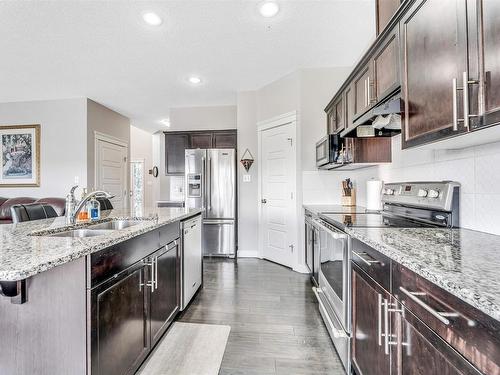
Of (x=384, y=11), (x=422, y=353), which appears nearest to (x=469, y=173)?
(x=422, y=353)

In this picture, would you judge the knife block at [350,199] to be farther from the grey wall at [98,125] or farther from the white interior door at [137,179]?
the white interior door at [137,179]

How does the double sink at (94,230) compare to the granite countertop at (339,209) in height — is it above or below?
below

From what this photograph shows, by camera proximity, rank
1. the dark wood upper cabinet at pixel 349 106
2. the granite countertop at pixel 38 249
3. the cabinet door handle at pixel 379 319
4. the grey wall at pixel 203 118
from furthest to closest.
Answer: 1. the grey wall at pixel 203 118
2. the dark wood upper cabinet at pixel 349 106
3. the cabinet door handle at pixel 379 319
4. the granite countertop at pixel 38 249

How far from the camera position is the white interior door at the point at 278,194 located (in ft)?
12.5

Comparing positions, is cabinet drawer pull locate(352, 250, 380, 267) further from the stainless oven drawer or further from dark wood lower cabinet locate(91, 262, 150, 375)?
dark wood lower cabinet locate(91, 262, 150, 375)

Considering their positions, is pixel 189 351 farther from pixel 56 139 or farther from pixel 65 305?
pixel 56 139

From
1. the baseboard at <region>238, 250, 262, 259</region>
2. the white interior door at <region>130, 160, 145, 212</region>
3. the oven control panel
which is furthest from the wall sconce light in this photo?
the white interior door at <region>130, 160, 145, 212</region>

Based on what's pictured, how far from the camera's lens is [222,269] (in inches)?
149

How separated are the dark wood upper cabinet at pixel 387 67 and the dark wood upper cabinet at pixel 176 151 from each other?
387cm

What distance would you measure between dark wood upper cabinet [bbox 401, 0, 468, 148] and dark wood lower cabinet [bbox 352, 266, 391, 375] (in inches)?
29.9

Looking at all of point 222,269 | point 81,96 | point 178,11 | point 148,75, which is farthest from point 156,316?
point 81,96

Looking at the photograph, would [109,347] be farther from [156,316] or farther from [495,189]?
[495,189]

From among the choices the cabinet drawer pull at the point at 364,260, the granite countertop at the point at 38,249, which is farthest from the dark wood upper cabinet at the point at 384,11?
the granite countertop at the point at 38,249

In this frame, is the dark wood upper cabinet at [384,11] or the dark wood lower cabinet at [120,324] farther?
the dark wood upper cabinet at [384,11]
